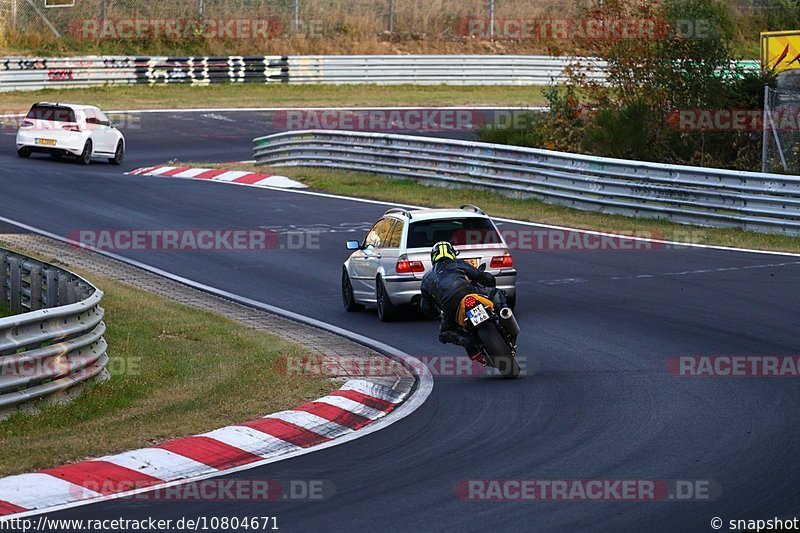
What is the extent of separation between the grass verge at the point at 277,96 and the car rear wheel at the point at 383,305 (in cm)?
2978

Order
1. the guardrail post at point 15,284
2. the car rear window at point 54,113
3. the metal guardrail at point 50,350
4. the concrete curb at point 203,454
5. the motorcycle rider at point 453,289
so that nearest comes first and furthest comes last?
the concrete curb at point 203,454 < the metal guardrail at point 50,350 < the motorcycle rider at point 453,289 < the guardrail post at point 15,284 < the car rear window at point 54,113

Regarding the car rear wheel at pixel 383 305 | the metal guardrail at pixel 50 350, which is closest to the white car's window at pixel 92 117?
the car rear wheel at pixel 383 305

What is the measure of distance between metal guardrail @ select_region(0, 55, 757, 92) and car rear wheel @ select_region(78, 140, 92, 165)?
13.0 meters

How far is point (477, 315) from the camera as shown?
39.1 ft

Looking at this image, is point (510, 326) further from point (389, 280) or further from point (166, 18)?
point (166, 18)

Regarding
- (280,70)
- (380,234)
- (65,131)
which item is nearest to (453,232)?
(380,234)

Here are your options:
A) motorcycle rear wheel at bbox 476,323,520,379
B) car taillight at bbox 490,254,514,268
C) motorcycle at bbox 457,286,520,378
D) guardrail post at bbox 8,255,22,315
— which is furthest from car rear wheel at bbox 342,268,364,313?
motorcycle rear wheel at bbox 476,323,520,379

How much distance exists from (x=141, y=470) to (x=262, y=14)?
4625 centimetres

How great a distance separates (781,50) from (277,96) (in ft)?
74.4

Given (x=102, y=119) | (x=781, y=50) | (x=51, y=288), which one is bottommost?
(x=51, y=288)

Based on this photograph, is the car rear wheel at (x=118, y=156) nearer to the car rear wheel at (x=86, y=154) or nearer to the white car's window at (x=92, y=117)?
the car rear wheel at (x=86, y=154)

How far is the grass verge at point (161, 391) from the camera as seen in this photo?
9570 millimetres

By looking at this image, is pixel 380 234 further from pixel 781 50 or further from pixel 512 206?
pixel 781 50

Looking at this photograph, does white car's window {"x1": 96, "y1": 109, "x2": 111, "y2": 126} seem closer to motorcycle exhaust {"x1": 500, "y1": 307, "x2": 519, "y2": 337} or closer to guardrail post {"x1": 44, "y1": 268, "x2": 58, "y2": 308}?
guardrail post {"x1": 44, "y1": 268, "x2": 58, "y2": 308}
